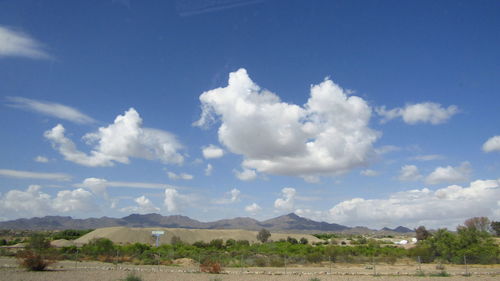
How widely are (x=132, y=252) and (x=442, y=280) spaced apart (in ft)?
136

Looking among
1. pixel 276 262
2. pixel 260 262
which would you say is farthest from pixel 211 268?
pixel 276 262

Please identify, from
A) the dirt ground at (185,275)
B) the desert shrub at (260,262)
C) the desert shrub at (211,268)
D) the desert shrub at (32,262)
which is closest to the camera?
the dirt ground at (185,275)

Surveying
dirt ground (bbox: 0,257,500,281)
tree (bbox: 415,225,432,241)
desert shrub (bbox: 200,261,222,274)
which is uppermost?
tree (bbox: 415,225,432,241)

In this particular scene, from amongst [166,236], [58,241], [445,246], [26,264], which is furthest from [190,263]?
[166,236]

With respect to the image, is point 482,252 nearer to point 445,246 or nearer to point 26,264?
point 445,246

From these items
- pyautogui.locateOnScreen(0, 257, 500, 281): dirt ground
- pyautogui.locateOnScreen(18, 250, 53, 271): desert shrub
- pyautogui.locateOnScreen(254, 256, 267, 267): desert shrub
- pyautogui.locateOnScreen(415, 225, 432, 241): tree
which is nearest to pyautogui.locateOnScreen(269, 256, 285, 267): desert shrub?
pyautogui.locateOnScreen(254, 256, 267, 267): desert shrub

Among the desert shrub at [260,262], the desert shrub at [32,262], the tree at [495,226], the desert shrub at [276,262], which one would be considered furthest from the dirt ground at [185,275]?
the tree at [495,226]

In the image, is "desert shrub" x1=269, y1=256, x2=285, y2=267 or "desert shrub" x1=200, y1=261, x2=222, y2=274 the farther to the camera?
"desert shrub" x1=269, y1=256, x2=285, y2=267

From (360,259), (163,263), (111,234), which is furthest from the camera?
(111,234)

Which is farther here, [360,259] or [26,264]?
[360,259]

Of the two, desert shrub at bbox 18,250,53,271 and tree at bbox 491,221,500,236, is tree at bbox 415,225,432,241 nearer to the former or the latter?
tree at bbox 491,221,500,236

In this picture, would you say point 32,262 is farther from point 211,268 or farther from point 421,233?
point 421,233

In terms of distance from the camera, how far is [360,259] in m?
52.7

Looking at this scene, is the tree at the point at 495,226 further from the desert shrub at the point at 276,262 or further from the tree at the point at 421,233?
the desert shrub at the point at 276,262
